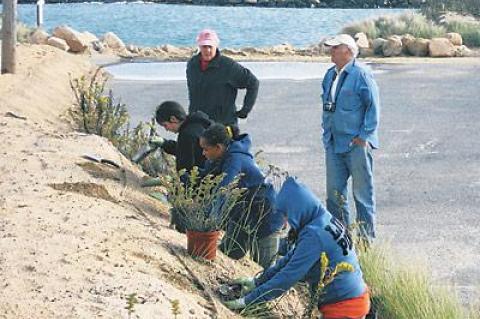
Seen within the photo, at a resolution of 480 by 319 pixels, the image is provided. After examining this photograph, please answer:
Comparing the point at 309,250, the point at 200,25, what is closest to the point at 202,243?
the point at 309,250

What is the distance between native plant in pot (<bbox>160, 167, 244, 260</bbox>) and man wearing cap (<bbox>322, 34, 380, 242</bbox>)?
1838 millimetres

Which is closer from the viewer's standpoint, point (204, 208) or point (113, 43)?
point (204, 208)

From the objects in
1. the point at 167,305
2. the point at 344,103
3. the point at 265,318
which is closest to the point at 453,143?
the point at 344,103

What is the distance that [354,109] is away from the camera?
9680mm

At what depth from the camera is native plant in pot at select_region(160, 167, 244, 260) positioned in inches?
299

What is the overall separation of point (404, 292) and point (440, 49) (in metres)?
23.7

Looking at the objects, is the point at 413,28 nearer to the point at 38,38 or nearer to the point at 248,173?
the point at 38,38

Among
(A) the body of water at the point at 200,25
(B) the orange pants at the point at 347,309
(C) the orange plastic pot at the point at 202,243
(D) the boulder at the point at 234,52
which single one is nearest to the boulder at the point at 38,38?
(D) the boulder at the point at 234,52

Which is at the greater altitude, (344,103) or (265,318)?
(344,103)

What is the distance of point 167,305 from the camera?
614 centimetres

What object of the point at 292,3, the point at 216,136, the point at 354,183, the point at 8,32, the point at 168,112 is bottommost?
the point at 292,3

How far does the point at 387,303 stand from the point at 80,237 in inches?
91.0

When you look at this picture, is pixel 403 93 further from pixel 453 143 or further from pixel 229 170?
pixel 229 170

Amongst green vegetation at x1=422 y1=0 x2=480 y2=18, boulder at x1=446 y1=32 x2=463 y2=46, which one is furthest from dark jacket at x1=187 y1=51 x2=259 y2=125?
green vegetation at x1=422 y1=0 x2=480 y2=18
